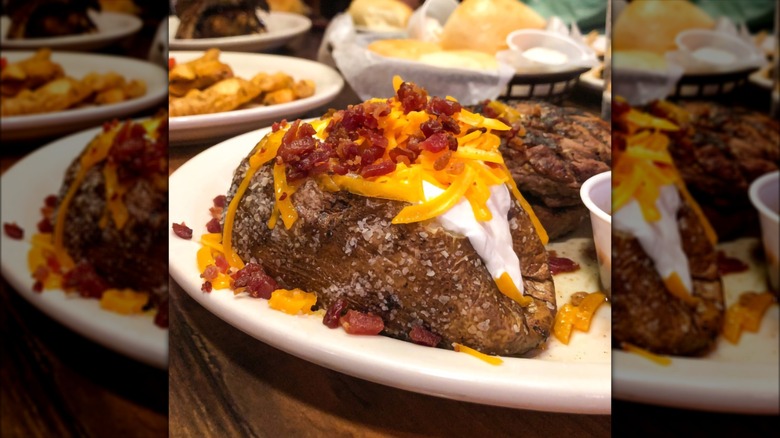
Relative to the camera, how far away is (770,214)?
0.40 metres

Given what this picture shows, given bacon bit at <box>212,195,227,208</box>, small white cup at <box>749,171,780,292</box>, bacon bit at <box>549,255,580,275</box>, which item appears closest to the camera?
small white cup at <box>749,171,780,292</box>

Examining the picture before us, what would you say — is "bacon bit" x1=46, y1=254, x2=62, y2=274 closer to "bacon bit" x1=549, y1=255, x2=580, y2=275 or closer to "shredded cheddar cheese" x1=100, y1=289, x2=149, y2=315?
"shredded cheddar cheese" x1=100, y1=289, x2=149, y2=315

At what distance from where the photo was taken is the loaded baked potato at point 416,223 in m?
0.70

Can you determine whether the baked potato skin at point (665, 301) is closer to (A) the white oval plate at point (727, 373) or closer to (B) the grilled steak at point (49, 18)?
(A) the white oval plate at point (727, 373)

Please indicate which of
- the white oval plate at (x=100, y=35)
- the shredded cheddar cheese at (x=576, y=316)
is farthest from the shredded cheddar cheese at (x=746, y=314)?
the white oval plate at (x=100, y=35)

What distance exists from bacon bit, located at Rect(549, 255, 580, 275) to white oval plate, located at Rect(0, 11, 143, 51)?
465 millimetres

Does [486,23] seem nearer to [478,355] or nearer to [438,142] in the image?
[438,142]

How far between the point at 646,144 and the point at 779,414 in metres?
0.19

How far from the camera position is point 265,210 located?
802 millimetres

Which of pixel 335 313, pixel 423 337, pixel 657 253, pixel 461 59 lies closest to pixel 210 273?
pixel 335 313

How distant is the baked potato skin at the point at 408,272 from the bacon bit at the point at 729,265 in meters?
0.27

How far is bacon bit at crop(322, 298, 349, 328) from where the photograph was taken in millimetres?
710

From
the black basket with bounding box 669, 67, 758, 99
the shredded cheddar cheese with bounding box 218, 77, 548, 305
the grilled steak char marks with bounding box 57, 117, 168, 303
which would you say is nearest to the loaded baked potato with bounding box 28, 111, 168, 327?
Answer: the grilled steak char marks with bounding box 57, 117, 168, 303

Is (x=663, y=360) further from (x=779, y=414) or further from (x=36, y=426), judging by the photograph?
(x=36, y=426)
